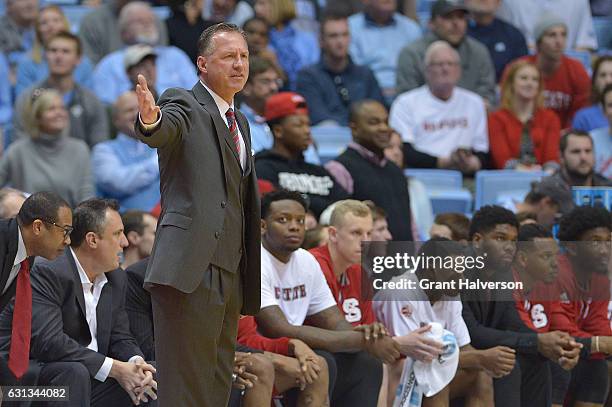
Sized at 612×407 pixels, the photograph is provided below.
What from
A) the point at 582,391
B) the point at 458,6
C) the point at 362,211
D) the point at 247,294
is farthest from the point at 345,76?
the point at 247,294

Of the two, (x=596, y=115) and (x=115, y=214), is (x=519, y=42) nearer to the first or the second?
(x=596, y=115)

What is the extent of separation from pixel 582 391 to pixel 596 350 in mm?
266

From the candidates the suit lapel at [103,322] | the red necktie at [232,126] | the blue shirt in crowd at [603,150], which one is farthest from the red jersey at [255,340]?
the blue shirt in crowd at [603,150]

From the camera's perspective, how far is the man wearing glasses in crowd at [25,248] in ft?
16.8

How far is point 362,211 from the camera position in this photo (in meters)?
6.71

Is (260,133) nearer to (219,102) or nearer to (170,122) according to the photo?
(219,102)

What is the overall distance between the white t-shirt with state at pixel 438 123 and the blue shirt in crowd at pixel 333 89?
0.37 meters

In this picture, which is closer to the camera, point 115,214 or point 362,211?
point 115,214

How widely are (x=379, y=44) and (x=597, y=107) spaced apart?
2.19 meters

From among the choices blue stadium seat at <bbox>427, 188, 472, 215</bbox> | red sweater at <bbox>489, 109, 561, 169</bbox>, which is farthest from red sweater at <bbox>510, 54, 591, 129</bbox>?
blue stadium seat at <bbox>427, 188, 472, 215</bbox>

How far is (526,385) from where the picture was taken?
6.46 meters

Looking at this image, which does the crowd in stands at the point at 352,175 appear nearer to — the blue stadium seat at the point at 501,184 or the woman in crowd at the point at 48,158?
the woman in crowd at the point at 48,158

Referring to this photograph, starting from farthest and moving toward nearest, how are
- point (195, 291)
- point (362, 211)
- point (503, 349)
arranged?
point (362, 211) → point (503, 349) → point (195, 291)

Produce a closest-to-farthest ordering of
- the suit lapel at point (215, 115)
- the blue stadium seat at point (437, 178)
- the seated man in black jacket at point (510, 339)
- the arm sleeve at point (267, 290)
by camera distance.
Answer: the suit lapel at point (215, 115), the arm sleeve at point (267, 290), the seated man in black jacket at point (510, 339), the blue stadium seat at point (437, 178)
